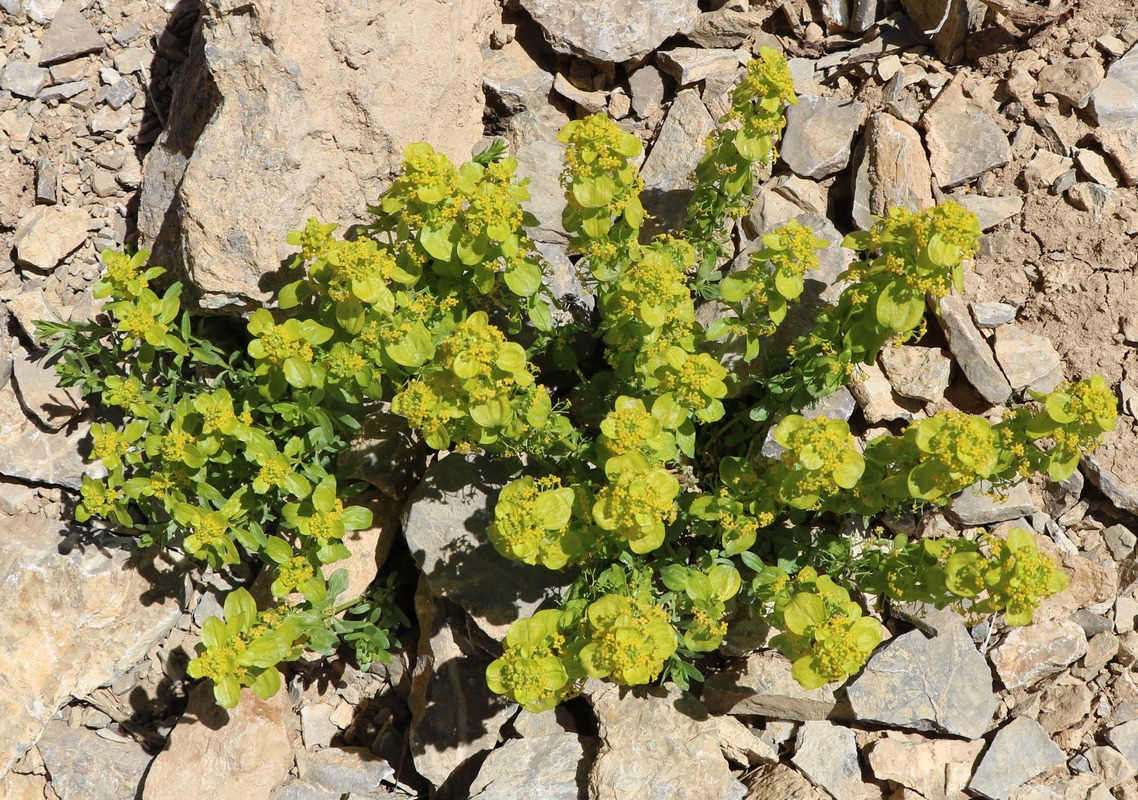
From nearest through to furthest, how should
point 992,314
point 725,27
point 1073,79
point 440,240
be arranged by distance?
point 440,240, point 992,314, point 1073,79, point 725,27

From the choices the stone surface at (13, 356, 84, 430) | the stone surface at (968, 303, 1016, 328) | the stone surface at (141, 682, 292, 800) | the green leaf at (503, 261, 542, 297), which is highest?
the green leaf at (503, 261, 542, 297)

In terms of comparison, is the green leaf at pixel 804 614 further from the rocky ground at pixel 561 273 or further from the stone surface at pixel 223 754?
the stone surface at pixel 223 754

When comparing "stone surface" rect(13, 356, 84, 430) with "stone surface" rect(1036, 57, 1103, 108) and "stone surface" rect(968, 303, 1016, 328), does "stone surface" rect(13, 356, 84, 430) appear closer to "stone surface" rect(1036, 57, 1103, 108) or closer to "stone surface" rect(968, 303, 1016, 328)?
"stone surface" rect(968, 303, 1016, 328)

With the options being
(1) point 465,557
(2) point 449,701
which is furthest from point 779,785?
(1) point 465,557

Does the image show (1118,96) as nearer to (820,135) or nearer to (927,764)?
(820,135)

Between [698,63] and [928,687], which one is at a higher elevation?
[698,63]

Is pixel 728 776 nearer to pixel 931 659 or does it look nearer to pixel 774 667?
pixel 774 667

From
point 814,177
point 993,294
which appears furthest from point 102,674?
point 993,294

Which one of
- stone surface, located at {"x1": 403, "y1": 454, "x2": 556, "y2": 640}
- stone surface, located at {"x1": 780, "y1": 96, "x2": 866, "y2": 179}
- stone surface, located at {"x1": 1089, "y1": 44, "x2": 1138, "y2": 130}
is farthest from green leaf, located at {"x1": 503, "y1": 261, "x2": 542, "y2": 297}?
stone surface, located at {"x1": 1089, "y1": 44, "x2": 1138, "y2": 130}
